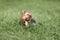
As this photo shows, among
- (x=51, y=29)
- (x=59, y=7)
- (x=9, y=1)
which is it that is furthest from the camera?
(x=9, y=1)

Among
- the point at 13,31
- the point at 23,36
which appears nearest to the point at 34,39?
the point at 23,36

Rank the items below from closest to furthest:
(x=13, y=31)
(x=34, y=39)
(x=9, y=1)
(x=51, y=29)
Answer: (x=34, y=39) → (x=13, y=31) → (x=51, y=29) → (x=9, y=1)

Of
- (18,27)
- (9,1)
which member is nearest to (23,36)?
(18,27)

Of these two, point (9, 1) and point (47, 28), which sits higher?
point (9, 1)

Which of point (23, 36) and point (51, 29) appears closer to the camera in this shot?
point (23, 36)

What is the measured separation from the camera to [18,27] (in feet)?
21.2

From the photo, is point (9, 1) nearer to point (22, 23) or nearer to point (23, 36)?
point (22, 23)

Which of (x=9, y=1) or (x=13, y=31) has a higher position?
(x=9, y=1)

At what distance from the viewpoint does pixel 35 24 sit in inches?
267

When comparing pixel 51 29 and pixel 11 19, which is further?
pixel 11 19

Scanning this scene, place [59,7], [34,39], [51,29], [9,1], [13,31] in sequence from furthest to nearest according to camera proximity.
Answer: [9,1] < [59,7] < [51,29] < [13,31] < [34,39]

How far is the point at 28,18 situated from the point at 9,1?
4.90 m

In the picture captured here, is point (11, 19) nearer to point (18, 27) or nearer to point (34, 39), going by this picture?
point (18, 27)

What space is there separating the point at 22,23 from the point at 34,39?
3.63ft
